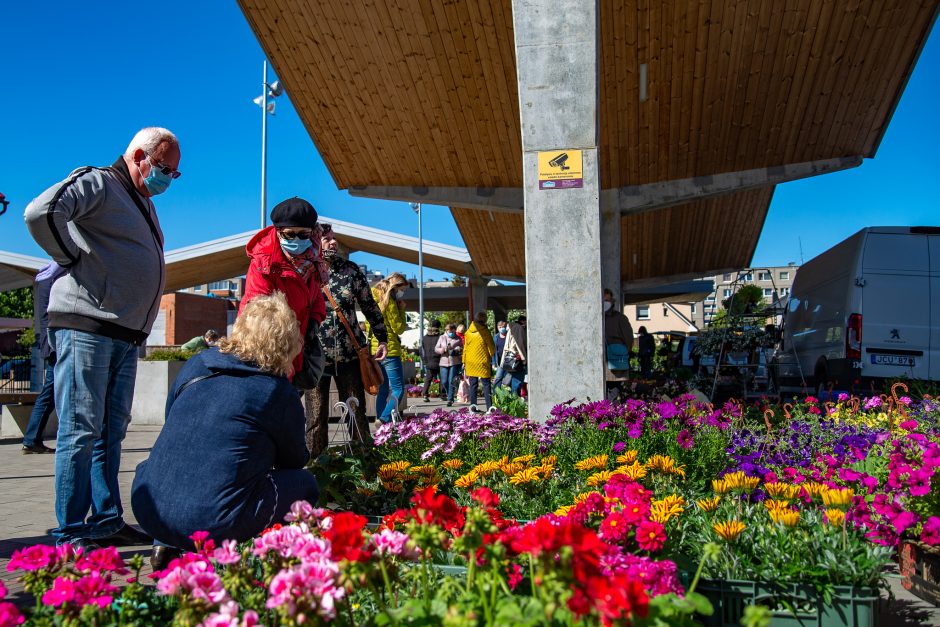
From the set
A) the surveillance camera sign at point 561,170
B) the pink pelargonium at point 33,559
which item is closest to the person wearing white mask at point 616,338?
the surveillance camera sign at point 561,170

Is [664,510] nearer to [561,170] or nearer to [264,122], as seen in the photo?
[561,170]

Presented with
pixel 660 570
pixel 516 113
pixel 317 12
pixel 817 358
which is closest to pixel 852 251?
pixel 817 358

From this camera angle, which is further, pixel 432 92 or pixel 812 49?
pixel 432 92

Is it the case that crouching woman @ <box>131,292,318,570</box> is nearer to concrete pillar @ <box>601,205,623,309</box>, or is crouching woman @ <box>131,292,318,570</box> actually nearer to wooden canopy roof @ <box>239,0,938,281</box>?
wooden canopy roof @ <box>239,0,938,281</box>

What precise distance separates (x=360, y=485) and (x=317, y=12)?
8.26 metres

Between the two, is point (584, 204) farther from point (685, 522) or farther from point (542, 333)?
point (685, 522)

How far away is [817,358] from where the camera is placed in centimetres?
1193

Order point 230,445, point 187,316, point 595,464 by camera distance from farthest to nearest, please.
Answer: point 187,316 → point 595,464 → point 230,445

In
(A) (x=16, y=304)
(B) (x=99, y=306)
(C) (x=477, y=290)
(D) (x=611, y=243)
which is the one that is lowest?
(B) (x=99, y=306)

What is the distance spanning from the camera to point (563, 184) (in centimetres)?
594

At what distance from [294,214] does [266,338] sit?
1.57m

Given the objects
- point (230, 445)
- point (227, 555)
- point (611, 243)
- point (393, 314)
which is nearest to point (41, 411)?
point (393, 314)

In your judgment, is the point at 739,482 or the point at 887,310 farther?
the point at 887,310

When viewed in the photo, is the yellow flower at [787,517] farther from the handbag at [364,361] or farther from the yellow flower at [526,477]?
the handbag at [364,361]
